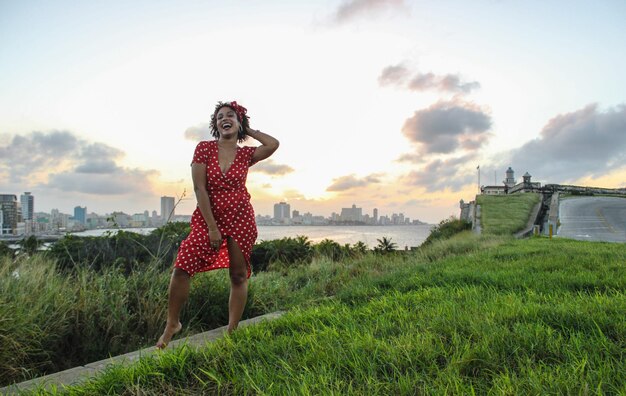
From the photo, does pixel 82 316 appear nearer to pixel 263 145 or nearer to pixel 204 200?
pixel 204 200

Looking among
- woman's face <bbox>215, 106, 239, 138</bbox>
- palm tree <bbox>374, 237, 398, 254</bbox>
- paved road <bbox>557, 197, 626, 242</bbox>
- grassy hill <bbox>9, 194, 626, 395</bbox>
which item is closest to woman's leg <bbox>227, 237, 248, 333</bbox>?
grassy hill <bbox>9, 194, 626, 395</bbox>

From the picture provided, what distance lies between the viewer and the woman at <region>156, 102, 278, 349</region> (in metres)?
3.45

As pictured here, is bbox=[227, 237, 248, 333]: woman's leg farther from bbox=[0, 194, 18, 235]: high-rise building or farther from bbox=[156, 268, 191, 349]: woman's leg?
bbox=[0, 194, 18, 235]: high-rise building

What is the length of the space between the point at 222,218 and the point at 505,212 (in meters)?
21.8

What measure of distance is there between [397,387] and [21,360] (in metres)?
3.11

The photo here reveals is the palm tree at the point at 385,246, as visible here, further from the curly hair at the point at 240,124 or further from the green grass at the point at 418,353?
the curly hair at the point at 240,124

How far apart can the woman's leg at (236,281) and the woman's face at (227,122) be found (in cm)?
99

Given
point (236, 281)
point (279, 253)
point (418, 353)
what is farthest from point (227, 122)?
point (279, 253)

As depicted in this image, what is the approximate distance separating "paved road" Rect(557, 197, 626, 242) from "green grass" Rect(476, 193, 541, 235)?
1.77m

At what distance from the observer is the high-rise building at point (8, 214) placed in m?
14.8

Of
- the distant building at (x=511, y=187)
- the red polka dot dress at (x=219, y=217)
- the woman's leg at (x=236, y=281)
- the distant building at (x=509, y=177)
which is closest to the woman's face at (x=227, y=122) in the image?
the red polka dot dress at (x=219, y=217)

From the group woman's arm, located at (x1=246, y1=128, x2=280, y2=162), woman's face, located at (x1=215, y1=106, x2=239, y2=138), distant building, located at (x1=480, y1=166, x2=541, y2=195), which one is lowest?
woman's arm, located at (x1=246, y1=128, x2=280, y2=162)

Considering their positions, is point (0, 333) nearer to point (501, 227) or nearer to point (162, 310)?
point (162, 310)

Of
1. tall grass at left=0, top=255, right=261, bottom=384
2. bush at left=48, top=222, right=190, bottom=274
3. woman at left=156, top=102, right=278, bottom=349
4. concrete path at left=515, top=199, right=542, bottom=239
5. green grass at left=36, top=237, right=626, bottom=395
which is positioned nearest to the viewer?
green grass at left=36, top=237, right=626, bottom=395
